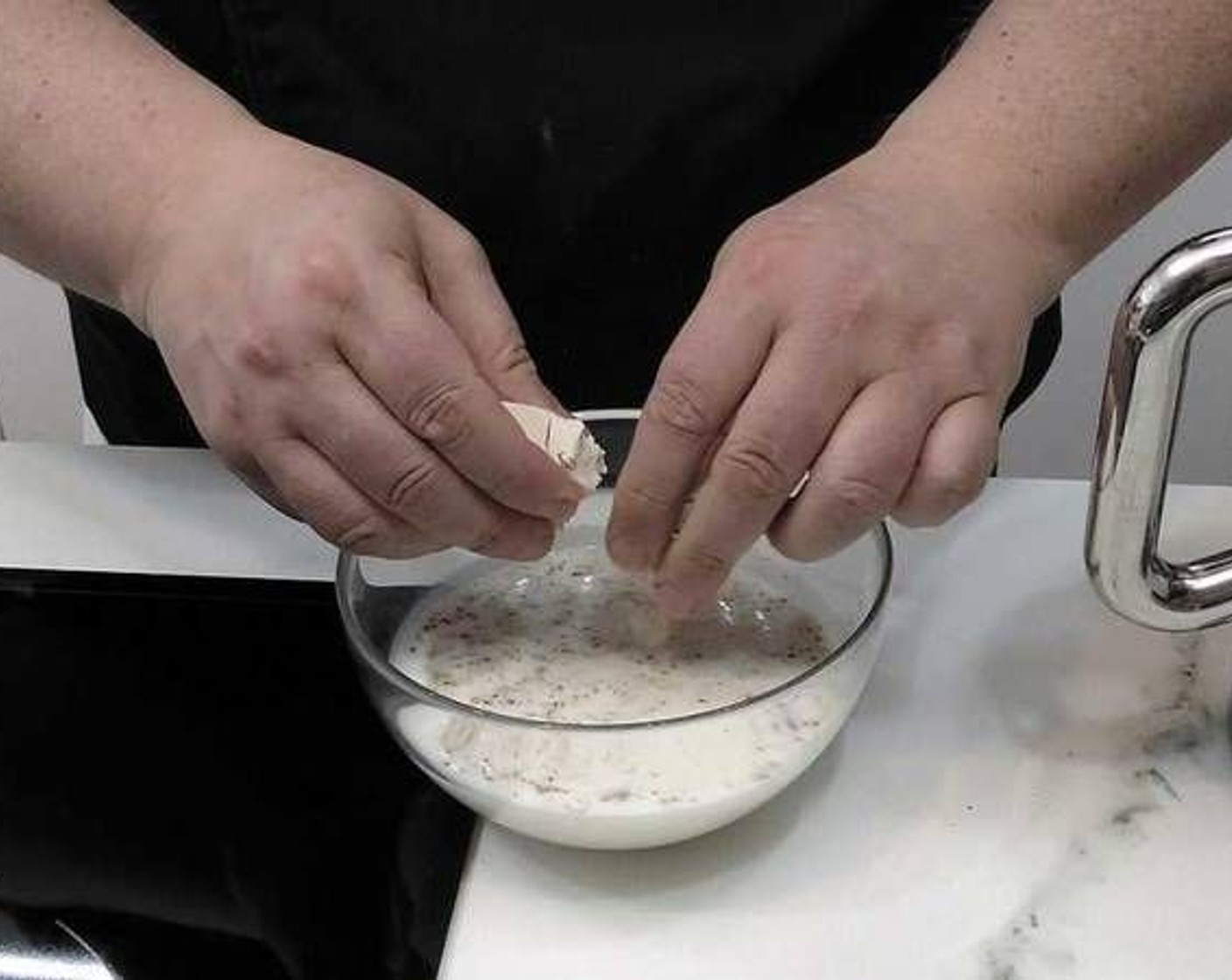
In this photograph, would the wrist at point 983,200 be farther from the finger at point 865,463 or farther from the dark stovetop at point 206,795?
the dark stovetop at point 206,795

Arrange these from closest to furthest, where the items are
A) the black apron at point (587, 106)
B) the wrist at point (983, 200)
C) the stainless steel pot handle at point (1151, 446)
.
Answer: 1. the stainless steel pot handle at point (1151, 446)
2. the wrist at point (983, 200)
3. the black apron at point (587, 106)

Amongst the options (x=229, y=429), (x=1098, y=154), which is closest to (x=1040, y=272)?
(x=1098, y=154)

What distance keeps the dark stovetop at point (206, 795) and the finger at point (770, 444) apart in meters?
0.13

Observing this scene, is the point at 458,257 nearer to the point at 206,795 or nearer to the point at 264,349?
the point at 264,349

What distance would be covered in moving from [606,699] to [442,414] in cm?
11

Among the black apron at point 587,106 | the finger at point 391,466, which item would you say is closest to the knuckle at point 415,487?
the finger at point 391,466

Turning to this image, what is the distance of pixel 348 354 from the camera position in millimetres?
578

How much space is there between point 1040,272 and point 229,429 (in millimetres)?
270

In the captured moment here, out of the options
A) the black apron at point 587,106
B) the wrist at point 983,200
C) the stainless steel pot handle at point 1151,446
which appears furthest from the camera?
the black apron at point 587,106

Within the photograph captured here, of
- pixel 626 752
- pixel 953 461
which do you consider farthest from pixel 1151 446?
pixel 626 752

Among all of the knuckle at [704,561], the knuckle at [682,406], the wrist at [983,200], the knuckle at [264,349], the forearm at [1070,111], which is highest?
the forearm at [1070,111]

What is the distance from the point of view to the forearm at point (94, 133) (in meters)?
0.65

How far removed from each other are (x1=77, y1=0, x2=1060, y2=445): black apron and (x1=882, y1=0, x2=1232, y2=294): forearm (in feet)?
0.45

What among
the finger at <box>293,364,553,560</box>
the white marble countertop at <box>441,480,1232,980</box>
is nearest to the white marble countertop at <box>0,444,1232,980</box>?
the white marble countertop at <box>441,480,1232,980</box>
